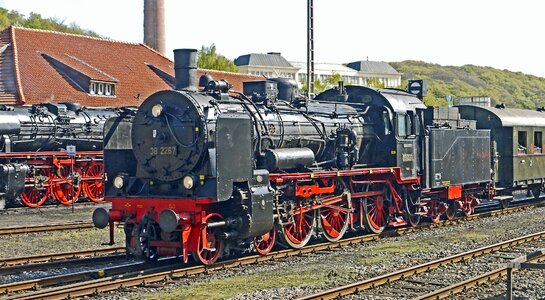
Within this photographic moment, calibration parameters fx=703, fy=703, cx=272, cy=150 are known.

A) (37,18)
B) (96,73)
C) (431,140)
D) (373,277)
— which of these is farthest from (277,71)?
(373,277)

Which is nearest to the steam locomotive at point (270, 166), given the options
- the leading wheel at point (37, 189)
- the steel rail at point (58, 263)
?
the steel rail at point (58, 263)

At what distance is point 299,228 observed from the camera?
14.9m

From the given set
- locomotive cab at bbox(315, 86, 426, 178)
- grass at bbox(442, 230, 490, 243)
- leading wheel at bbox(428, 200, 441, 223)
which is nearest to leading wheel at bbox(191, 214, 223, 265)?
locomotive cab at bbox(315, 86, 426, 178)

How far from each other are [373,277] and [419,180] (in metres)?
7.07

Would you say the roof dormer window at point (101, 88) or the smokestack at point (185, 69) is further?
the roof dormer window at point (101, 88)

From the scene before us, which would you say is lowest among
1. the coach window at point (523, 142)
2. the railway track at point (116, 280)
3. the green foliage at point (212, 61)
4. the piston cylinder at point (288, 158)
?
the railway track at point (116, 280)

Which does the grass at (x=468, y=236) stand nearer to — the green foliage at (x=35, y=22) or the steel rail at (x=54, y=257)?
the steel rail at (x=54, y=257)

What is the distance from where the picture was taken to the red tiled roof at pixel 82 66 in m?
34.9

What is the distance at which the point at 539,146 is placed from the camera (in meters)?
25.7

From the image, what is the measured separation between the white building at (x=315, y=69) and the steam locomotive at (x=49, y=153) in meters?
81.3

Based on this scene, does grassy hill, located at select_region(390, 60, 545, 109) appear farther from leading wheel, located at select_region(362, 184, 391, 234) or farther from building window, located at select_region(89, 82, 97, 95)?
leading wheel, located at select_region(362, 184, 391, 234)

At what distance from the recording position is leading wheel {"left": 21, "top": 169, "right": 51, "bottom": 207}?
2386 cm

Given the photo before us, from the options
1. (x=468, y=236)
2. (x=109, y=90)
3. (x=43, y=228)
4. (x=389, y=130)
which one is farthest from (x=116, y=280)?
(x=109, y=90)

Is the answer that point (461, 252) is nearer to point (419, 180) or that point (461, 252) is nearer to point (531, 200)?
point (419, 180)
